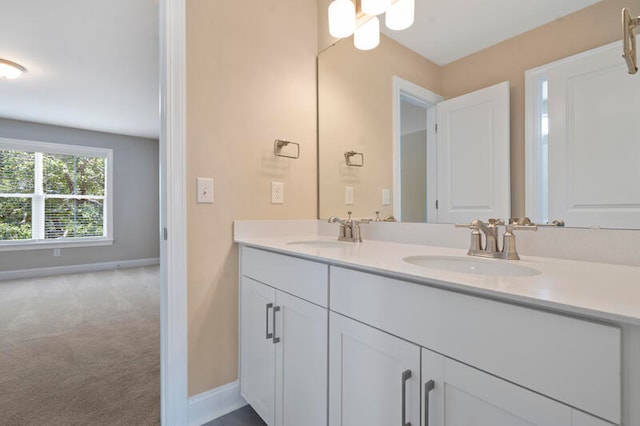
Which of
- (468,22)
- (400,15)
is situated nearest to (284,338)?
(468,22)

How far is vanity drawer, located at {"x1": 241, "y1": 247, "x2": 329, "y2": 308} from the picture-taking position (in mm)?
1029

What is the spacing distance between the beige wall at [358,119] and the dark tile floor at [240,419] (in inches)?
43.2

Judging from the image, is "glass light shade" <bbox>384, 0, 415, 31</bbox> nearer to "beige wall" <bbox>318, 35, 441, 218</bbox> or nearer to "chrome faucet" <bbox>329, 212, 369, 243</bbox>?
"beige wall" <bbox>318, 35, 441, 218</bbox>

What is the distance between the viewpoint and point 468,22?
4.12 feet

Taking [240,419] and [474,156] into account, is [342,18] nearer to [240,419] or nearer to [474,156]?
[474,156]

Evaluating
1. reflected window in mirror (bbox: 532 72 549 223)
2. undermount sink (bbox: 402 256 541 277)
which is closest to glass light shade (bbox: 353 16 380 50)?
reflected window in mirror (bbox: 532 72 549 223)

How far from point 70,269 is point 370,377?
583 centimetres

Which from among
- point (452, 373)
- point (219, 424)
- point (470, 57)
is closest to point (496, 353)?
point (452, 373)

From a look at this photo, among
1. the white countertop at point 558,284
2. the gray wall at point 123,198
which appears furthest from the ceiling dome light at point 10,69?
the white countertop at point 558,284

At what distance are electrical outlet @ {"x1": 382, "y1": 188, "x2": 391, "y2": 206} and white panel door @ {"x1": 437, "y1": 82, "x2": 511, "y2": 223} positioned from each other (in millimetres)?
298

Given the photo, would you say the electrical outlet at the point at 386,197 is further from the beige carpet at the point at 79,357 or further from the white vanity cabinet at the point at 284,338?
the beige carpet at the point at 79,357

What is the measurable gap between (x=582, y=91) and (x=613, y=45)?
5.2 inches

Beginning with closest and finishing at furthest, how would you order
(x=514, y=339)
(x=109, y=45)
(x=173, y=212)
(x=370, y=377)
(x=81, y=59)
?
(x=514, y=339)
(x=370, y=377)
(x=173, y=212)
(x=109, y=45)
(x=81, y=59)

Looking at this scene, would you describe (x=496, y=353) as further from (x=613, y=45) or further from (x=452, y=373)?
(x=613, y=45)
